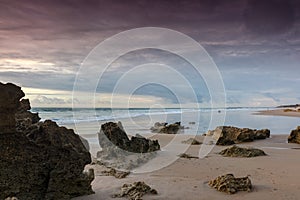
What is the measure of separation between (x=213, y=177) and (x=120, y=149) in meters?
3.96

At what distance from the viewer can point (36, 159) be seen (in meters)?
5.80

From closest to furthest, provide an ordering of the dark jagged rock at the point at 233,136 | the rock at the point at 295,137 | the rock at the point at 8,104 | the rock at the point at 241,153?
the rock at the point at 8,104, the rock at the point at 241,153, the rock at the point at 295,137, the dark jagged rock at the point at 233,136

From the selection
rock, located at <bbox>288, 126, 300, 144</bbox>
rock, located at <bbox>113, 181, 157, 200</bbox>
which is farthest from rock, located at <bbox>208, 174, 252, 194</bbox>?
rock, located at <bbox>288, 126, 300, 144</bbox>

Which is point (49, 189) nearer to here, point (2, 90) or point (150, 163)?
point (2, 90)

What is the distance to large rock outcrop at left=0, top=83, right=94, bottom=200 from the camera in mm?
5512

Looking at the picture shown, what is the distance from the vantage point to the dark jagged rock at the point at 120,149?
1030cm

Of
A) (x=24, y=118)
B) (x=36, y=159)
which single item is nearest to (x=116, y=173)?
(x=24, y=118)

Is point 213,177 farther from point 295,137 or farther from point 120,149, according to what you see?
point 295,137

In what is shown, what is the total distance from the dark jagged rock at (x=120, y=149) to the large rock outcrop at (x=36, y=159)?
394cm

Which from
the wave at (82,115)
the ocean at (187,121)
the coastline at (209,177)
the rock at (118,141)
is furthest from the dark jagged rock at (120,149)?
the wave at (82,115)

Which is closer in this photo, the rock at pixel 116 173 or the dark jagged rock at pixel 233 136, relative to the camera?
the rock at pixel 116 173

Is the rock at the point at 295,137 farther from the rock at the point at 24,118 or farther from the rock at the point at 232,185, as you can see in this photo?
the rock at the point at 24,118

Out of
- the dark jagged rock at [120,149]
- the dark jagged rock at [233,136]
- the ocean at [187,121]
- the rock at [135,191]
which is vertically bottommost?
the rock at [135,191]

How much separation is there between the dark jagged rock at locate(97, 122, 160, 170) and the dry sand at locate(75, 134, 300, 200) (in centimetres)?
82
